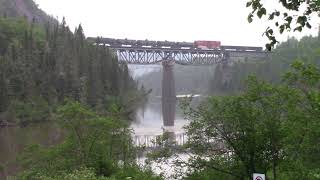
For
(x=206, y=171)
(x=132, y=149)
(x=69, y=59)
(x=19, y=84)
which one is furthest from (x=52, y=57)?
(x=206, y=171)

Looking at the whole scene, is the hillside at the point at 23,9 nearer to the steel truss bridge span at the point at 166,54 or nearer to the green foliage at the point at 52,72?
the steel truss bridge span at the point at 166,54

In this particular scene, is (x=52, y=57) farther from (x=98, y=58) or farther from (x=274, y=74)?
(x=274, y=74)

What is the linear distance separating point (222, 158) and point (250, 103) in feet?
6.29

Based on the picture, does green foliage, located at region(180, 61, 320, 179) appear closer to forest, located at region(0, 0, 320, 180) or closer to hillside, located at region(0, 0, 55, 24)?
forest, located at region(0, 0, 320, 180)

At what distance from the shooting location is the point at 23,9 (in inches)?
6845

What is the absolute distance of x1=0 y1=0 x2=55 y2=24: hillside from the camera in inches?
6220

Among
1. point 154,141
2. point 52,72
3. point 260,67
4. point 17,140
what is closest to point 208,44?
point 260,67

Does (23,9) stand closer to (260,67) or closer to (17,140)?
(260,67)

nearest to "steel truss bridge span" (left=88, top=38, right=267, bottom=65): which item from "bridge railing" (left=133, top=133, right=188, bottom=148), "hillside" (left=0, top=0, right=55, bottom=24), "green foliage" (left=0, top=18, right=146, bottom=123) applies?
"green foliage" (left=0, top=18, right=146, bottom=123)

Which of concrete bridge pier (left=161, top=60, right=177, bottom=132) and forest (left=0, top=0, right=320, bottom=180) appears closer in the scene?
forest (left=0, top=0, right=320, bottom=180)

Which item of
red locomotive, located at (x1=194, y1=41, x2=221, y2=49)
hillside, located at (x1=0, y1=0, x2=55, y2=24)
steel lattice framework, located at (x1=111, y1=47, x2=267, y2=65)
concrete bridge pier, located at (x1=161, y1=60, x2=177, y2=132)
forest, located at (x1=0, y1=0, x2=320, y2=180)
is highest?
hillside, located at (x1=0, y1=0, x2=55, y2=24)

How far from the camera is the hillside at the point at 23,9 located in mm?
158000

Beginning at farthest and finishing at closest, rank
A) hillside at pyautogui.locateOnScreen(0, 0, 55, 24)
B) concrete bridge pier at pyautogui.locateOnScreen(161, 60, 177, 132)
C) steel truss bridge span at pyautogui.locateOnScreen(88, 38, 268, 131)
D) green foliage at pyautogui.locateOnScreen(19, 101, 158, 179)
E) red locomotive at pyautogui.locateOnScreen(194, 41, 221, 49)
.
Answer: hillside at pyautogui.locateOnScreen(0, 0, 55, 24) < red locomotive at pyautogui.locateOnScreen(194, 41, 221, 49) < steel truss bridge span at pyautogui.locateOnScreen(88, 38, 268, 131) < concrete bridge pier at pyautogui.locateOnScreen(161, 60, 177, 132) < green foliage at pyautogui.locateOnScreen(19, 101, 158, 179)

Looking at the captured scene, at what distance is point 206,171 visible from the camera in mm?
15539
